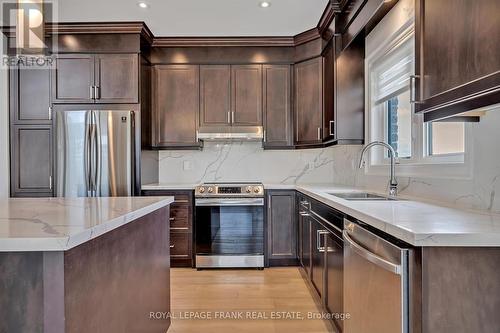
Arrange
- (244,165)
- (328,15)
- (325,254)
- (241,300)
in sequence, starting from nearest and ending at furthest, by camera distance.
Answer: (325,254) → (241,300) → (328,15) → (244,165)

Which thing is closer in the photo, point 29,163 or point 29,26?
point 29,26

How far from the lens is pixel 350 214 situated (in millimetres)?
1661

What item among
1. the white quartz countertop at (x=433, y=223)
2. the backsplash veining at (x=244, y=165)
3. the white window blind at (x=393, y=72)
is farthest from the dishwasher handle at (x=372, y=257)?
the backsplash veining at (x=244, y=165)

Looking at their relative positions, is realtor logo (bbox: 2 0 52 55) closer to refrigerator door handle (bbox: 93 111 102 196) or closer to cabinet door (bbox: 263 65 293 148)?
refrigerator door handle (bbox: 93 111 102 196)

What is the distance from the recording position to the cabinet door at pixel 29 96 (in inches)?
142

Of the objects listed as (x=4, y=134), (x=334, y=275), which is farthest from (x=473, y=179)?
(x=4, y=134)

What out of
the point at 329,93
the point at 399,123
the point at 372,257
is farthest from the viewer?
the point at 329,93

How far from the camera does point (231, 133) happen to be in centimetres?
383

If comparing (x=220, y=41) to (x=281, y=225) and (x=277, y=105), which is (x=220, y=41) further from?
(x=281, y=225)

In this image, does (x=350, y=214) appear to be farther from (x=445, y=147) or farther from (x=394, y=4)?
(x=394, y=4)

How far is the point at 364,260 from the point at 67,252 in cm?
119

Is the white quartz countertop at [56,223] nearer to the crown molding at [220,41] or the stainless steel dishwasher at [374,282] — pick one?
the stainless steel dishwasher at [374,282]

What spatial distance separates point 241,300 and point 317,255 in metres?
0.77

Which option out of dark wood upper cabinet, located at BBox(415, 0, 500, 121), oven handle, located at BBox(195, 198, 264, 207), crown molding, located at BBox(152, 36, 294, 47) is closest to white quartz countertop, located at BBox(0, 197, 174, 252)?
dark wood upper cabinet, located at BBox(415, 0, 500, 121)
